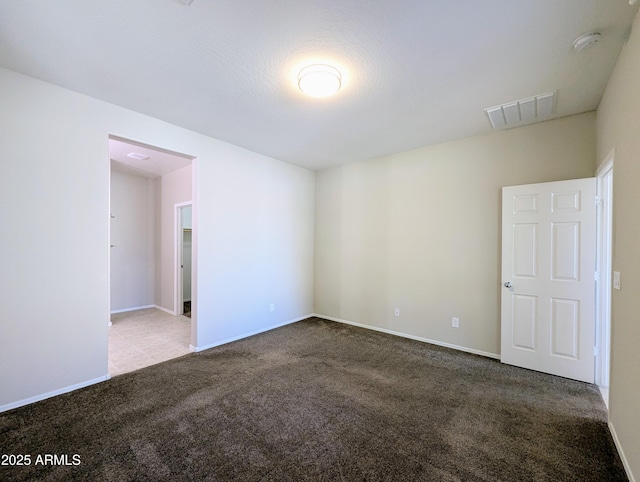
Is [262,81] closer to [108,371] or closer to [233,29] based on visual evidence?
[233,29]

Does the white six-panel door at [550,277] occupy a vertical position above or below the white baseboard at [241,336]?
above

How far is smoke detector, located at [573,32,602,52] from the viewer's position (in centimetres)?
183

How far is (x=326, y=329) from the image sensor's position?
4547mm

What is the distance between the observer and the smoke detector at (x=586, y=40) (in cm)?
183

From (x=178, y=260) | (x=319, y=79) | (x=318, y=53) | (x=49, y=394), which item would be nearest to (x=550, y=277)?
(x=319, y=79)

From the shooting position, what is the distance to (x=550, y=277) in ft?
9.86

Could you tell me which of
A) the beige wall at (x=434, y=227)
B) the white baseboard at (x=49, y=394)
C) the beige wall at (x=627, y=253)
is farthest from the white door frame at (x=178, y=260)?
the beige wall at (x=627, y=253)

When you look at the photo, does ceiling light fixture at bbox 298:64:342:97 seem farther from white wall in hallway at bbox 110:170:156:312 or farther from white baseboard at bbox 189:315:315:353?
white wall in hallway at bbox 110:170:156:312

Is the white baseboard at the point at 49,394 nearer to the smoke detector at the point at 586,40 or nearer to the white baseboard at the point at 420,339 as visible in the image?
the white baseboard at the point at 420,339

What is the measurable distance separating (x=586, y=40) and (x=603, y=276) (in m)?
2.16

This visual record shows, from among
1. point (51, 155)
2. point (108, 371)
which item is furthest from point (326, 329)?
point (51, 155)

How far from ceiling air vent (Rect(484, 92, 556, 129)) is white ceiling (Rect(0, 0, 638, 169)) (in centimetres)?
9

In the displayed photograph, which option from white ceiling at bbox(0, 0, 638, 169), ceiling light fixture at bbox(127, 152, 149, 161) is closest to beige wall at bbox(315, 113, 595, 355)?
white ceiling at bbox(0, 0, 638, 169)

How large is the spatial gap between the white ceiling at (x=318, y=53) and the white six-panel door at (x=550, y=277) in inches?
36.8
